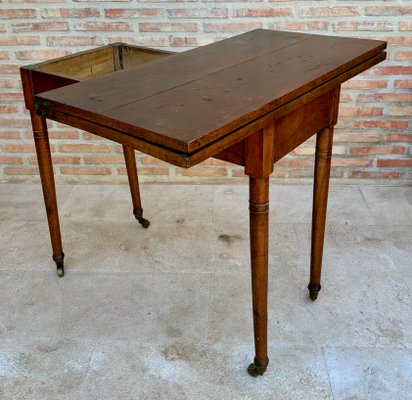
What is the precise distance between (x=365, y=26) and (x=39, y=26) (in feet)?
5.02

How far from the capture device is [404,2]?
2.45m

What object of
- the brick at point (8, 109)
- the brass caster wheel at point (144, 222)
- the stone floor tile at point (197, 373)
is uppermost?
the brick at point (8, 109)

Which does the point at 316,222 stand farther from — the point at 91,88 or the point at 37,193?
the point at 37,193

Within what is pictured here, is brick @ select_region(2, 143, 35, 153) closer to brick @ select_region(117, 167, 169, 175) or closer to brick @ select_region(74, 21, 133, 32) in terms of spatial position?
brick @ select_region(117, 167, 169, 175)

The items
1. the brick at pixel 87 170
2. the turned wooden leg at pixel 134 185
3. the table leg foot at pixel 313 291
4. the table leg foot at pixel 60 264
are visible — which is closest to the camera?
the table leg foot at pixel 313 291

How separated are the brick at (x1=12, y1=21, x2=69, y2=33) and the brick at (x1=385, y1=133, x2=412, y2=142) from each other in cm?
166

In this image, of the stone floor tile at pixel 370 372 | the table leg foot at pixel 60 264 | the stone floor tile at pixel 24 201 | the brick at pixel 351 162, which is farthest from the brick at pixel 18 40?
the stone floor tile at pixel 370 372

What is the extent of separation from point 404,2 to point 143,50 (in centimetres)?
124

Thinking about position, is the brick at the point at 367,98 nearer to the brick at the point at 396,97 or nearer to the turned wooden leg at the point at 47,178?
the brick at the point at 396,97

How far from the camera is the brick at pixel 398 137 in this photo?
271cm

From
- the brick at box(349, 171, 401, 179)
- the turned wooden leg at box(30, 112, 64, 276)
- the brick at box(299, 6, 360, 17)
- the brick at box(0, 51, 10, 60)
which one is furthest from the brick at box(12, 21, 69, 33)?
the brick at box(349, 171, 401, 179)

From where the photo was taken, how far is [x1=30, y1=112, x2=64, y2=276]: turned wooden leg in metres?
1.86

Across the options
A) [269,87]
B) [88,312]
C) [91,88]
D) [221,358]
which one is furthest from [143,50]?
[221,358]

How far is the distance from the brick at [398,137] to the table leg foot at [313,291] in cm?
111
